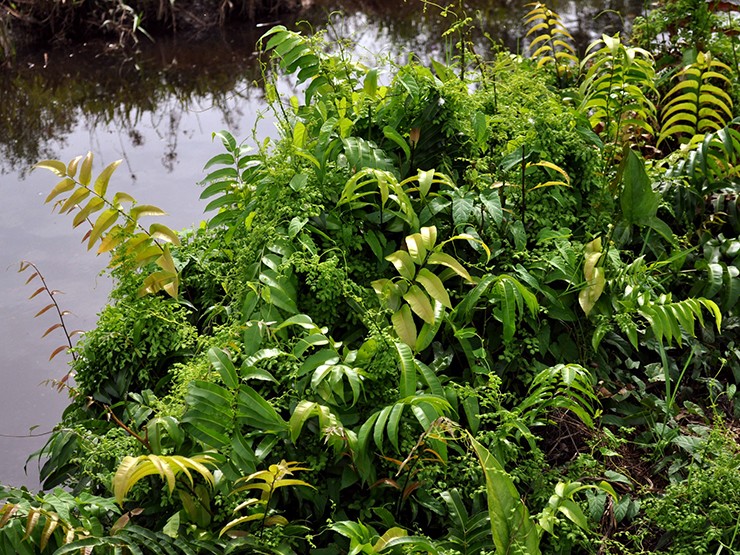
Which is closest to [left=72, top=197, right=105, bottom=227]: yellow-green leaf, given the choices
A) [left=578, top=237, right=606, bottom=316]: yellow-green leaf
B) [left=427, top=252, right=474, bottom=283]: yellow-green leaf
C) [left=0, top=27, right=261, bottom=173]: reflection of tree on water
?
[left=427, top=252, right=474, bottom=283]: yellow-green leaf

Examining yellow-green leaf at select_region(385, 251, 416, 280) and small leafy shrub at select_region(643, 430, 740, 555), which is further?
yellow-green leaf at select_region(385, 251, 416, 280)

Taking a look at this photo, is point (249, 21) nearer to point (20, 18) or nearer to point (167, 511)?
point (20, 18)

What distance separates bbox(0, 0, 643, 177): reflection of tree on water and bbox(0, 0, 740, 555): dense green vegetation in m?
2.26

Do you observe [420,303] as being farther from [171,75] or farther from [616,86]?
[171,75]

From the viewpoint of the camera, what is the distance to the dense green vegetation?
2.04 m

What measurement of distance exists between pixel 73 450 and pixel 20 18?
5192 mm

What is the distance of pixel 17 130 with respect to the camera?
539cm

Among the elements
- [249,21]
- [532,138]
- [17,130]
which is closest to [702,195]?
[532,138]

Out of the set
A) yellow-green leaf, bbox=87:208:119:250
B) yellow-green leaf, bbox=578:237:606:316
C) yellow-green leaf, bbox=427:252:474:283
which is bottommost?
yellow-green leaf, bbox=578:237:606:316

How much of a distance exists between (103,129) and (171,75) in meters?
0.92

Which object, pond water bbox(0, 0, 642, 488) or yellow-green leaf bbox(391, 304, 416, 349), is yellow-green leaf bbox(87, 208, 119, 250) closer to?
pond water bbox(0, 0, 642, 488)

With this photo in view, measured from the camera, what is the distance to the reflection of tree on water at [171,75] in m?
5.37

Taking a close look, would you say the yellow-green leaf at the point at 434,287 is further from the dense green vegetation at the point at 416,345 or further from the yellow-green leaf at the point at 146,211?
the yellow-green leaf at the point at 146,211

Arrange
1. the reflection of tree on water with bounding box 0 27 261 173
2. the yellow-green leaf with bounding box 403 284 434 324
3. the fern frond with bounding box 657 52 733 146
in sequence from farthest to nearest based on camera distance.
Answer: the reflection of tree on water with bounding box 0 27 261 173
the fern frond with bounding box 657 52 733 146
the yellow-green leaf with bounding box 403 284 434 324
